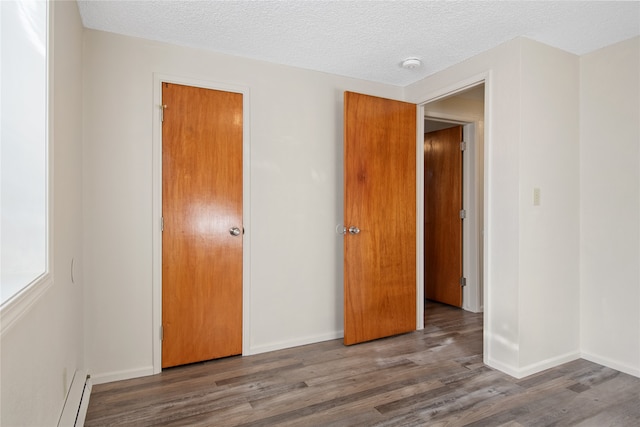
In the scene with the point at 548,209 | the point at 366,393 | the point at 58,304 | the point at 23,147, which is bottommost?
the point at 366,393

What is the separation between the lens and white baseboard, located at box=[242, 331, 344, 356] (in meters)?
2.99

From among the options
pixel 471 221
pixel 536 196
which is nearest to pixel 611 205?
pixel 536 196

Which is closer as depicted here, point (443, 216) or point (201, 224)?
point (201, 224)

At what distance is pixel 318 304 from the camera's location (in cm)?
328

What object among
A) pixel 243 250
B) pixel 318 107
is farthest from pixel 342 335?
pixel 318 107

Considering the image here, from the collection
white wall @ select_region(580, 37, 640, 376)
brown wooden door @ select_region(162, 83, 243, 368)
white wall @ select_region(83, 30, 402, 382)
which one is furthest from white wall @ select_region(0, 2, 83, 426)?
white wall @ select_region(580, 37, 640, 376)

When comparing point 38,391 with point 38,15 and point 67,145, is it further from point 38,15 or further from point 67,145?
point 38,15

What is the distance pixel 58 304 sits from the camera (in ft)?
5.65

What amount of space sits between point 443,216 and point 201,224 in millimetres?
3019

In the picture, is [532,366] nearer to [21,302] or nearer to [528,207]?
[528,207]

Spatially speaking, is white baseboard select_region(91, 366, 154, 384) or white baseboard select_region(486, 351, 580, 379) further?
white baseboard select_region(486, 351, 580, 379)

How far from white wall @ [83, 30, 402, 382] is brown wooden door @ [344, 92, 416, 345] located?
0.22 meters

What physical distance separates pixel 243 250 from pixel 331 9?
177 cm

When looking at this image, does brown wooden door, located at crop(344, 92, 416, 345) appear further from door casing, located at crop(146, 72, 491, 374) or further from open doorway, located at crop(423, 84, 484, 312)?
open doorway, located at crop(423, 84, 484, 312)
